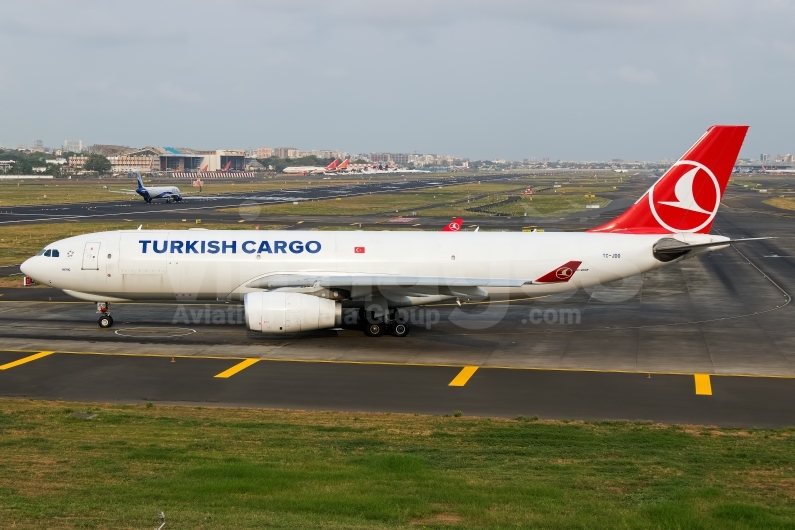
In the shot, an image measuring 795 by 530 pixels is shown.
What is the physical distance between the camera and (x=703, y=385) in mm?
25938

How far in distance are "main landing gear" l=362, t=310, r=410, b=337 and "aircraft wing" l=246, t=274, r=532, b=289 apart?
72.6 inches

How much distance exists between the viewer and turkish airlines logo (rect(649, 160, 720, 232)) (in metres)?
34.5

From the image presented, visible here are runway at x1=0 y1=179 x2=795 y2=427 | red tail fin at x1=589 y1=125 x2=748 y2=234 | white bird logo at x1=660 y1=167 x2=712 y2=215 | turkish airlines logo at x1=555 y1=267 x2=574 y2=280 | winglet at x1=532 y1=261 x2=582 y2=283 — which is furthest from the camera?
white bird logo at x1=660 y1=167 x2=712 y2=215

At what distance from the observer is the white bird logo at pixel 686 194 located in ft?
114

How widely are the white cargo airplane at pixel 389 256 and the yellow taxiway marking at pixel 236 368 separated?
4.87m

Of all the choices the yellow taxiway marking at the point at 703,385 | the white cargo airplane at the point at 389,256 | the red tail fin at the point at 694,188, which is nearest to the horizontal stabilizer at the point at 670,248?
the white cargo airplane at the point at 389,256

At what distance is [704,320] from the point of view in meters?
37.6

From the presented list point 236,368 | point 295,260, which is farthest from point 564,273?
point 236,368

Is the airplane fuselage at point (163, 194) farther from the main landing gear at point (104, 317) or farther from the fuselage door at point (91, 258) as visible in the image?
the fuselage door at point (91, 258)

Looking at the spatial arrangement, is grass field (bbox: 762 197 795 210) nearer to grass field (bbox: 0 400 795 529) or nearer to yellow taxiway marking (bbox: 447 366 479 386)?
yellow taxiway marking (bbox: 447 366 479 386)

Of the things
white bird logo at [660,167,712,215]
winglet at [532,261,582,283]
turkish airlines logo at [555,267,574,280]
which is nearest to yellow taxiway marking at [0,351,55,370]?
winglet at [532,261,582,283]

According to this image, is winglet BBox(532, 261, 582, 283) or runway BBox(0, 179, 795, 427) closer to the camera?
runway BBox(0, 179, 795, 427)

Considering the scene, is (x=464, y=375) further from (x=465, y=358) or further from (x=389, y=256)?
(x=389, y=256)

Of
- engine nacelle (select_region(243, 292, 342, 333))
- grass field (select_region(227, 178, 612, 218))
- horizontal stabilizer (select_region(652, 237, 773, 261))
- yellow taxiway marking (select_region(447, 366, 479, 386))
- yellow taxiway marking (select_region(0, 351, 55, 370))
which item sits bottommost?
yellow taxiway marking (select_region(0, 351, 55, 370))
